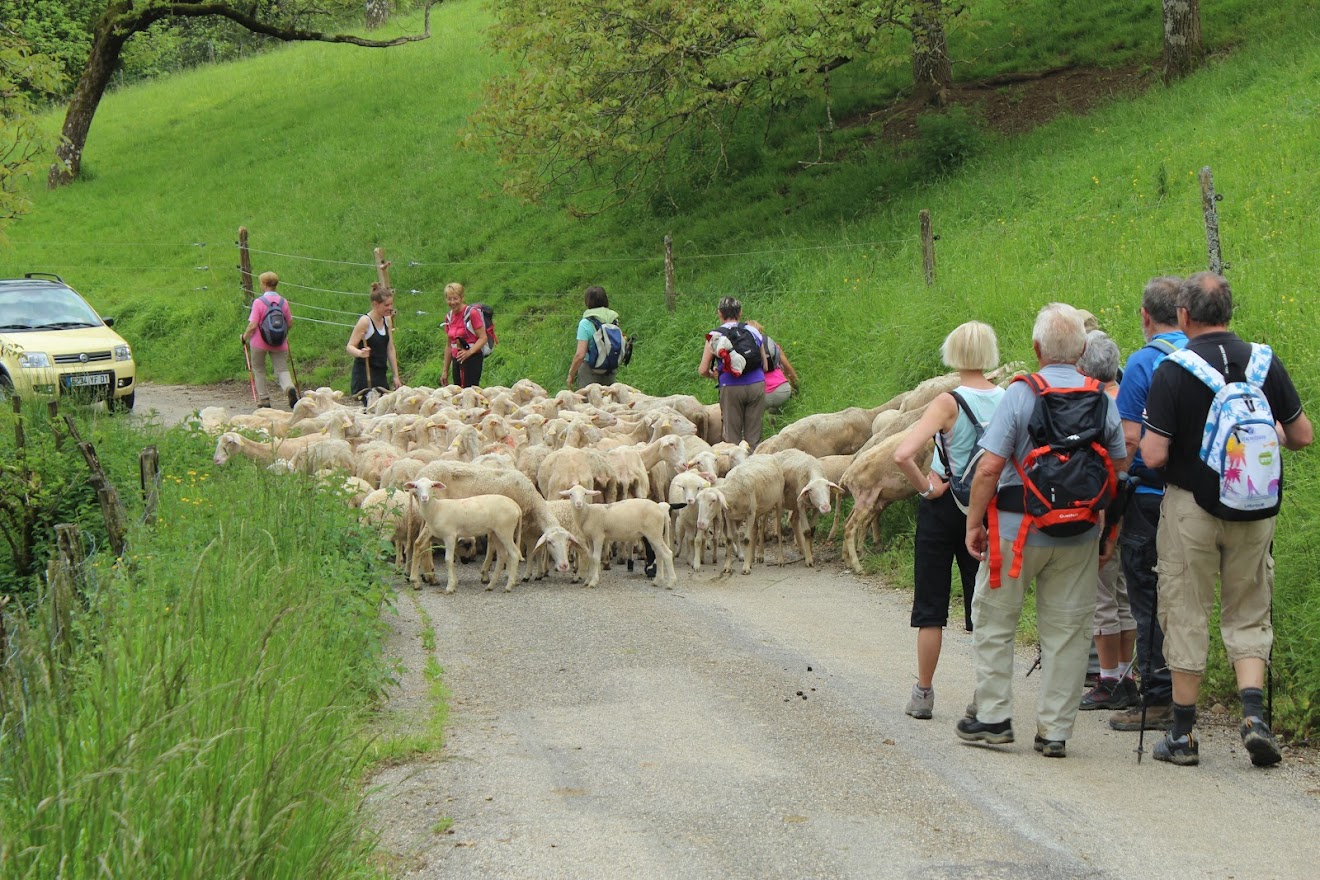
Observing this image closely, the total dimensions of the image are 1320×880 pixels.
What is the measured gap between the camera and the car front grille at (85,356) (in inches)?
714

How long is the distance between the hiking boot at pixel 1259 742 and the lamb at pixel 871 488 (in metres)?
5.00

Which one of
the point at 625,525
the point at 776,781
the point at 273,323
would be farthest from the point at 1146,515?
the point at 273,323

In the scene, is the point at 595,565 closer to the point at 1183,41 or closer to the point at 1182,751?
the point at 1182,751

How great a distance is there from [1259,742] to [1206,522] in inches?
39.9

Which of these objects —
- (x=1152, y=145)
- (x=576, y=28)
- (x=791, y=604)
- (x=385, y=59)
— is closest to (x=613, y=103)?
(x=576, y=28)

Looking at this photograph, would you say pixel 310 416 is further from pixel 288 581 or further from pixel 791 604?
pixel 288 581

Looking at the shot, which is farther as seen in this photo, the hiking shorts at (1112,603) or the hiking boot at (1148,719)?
the hiking shorts at (1112,603)

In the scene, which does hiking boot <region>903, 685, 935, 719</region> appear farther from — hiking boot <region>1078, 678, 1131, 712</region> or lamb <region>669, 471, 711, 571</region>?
lamb <region>669, 471, 711, 571</region>

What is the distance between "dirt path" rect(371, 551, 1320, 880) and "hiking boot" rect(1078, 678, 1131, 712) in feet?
0.35

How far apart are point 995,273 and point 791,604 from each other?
249 inches

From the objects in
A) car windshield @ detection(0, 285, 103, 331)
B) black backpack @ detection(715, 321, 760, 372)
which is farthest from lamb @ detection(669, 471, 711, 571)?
car windshield @ detection(0, 285, 103, 331)

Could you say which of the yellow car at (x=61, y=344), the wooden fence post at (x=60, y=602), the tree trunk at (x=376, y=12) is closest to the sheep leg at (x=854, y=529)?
the wooden fence post at (x=60, y=602)

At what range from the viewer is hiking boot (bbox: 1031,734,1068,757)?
6578 mm

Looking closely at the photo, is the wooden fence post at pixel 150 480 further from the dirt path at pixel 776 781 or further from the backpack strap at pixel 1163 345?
the backpack strap at pixel 1163 345
